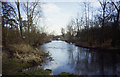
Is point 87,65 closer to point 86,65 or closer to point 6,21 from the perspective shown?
point 86,65

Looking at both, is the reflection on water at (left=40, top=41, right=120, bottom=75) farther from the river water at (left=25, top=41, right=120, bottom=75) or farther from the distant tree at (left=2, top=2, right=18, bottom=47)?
the distant tree at (left=2, top=2, right=18, bottom=47)

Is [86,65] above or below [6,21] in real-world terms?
below

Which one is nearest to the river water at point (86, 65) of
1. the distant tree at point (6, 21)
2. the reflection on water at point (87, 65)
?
the reflection on water at point (87, 65)

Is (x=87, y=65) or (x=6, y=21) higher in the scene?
(x=6, y=21)

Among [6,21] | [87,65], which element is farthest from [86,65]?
[6,21]

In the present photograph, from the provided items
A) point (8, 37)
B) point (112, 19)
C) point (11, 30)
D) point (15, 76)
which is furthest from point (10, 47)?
point (112, 19)

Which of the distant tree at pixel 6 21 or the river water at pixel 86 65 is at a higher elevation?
Answer: the distant tree at pixel 6 21

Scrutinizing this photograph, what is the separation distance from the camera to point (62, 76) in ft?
12.5

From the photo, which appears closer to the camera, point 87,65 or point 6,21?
point 87,65

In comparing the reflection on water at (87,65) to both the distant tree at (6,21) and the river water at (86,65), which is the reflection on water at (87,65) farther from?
the distant tree at (6,21)

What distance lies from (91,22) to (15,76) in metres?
18.1

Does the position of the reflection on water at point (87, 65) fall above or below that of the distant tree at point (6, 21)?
below

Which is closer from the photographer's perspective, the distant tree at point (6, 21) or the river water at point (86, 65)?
the river water at point (86, 65)

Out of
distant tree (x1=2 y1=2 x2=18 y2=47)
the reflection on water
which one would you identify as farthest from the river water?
distant tree (x1=2 y1=2 x2=18 y2=47)
